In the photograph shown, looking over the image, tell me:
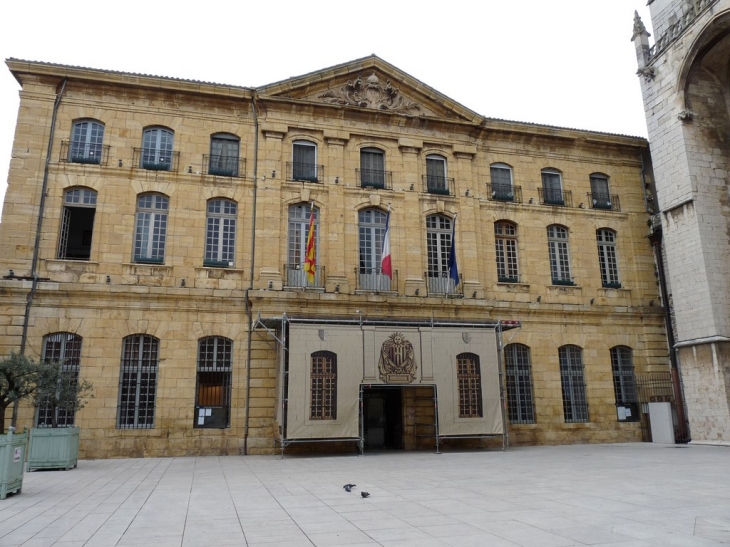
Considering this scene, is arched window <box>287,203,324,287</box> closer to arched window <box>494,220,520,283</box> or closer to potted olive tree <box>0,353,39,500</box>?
arched window <box>494,220,520,283</box>

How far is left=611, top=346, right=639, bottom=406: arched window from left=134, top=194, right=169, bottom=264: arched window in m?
16.8

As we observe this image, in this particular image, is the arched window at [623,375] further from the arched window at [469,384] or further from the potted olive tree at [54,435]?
the potted olive tree at [54,435]

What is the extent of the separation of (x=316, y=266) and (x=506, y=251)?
7.45 metres

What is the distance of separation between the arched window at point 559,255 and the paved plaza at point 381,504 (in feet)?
28.2

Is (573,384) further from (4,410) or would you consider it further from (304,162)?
(4,410)

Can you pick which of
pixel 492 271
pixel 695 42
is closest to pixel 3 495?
pixel 492 271

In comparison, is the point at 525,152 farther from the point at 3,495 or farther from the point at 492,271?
Answer: the point at 3,495

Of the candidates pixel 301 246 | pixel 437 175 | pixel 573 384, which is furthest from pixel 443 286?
pixel 573 384

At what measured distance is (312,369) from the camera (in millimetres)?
16797

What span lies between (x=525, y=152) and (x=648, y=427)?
1142 cm

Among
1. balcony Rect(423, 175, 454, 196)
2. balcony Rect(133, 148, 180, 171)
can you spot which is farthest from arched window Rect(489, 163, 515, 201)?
balcony Rect(133, 148, 180, 171)

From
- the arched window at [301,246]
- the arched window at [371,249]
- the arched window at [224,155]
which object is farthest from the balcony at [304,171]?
the arched window at [371,249]

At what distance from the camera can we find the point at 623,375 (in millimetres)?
21766

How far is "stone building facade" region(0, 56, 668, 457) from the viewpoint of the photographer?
16906mm
